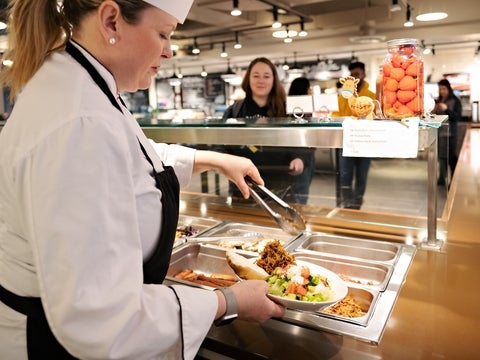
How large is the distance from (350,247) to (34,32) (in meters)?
1.19

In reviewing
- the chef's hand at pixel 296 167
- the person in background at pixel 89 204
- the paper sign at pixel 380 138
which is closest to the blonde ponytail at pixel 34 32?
the person in background at pixel 89 204

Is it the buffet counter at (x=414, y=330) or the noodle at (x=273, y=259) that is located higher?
the noodle at (x=273, y=259)

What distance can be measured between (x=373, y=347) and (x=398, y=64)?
772mm

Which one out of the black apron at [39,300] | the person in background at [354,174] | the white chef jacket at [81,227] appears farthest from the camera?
the person in background at [354,174]

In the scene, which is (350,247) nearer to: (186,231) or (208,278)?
(208,278)

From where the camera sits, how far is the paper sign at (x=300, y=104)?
1.61 metres

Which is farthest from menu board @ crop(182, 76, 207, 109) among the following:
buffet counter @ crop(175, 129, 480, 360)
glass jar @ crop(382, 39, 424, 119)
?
buffet counter @ crop(175, 129, 480, 360)

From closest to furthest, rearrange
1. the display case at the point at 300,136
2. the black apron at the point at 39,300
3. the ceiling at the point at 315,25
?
1. the black apron at the point at 39,300
2. the display case at the point at 300,136
3. the ceiling at the point at 315,25

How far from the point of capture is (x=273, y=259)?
1.21 m

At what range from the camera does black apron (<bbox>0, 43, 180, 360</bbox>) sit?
730mm

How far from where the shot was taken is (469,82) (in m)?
10.8

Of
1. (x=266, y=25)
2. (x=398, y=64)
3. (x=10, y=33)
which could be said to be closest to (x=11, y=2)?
(x=10, y=33)

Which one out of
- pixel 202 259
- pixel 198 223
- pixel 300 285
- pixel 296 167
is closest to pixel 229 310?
pixel 300 285

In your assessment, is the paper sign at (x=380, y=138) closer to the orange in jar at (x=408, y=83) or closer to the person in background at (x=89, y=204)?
the orange in jar at (x=408, y=83)
